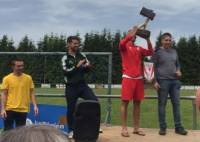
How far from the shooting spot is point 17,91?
8.45 metres

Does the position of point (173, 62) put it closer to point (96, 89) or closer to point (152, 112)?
point (96, 89)

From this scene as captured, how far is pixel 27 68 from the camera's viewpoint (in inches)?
478

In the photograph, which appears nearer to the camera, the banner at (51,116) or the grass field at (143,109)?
the banner at (51,116)

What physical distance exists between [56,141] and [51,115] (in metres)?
8.60

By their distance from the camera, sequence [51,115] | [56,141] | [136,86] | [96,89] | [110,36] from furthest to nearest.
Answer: [110,36]
[96,89]
[51,115]
[136,86]
[56,141]

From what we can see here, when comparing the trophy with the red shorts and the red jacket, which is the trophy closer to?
the red jacket

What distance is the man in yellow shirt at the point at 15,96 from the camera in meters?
8.42

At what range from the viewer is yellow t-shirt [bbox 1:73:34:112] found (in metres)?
8.42

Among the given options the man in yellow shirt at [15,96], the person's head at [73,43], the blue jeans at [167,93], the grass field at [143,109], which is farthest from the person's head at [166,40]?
the man in yellow shirt at [15,96]

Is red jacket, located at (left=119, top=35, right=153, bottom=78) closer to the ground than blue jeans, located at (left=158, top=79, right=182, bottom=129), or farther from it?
farther from it

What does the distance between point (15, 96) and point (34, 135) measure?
6672 mm

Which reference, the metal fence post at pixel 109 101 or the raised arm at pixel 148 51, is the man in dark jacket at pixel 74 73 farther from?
the metal fence post at pixel 109 101

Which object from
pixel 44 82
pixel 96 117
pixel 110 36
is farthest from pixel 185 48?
pixel 96 117

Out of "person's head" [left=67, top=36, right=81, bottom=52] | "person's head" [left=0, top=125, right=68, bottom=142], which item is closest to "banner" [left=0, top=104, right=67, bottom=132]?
"person's head" [left=67, top=36, right=81, bottom=52]
